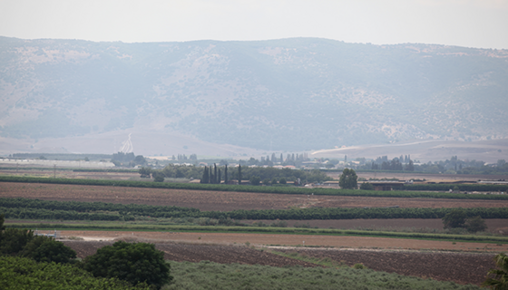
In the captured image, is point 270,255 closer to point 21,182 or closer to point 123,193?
point 123,193

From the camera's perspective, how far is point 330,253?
4147cm

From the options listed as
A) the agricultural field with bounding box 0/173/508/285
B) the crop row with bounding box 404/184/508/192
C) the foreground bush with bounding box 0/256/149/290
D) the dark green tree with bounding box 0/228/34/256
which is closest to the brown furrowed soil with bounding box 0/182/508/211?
the agricultural field with bounding box 0/173/508/285

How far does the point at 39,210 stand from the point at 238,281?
40671mm

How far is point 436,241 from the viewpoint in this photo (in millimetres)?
51531

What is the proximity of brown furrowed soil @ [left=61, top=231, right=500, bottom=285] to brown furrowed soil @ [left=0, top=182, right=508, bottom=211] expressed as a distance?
2325 centimetres

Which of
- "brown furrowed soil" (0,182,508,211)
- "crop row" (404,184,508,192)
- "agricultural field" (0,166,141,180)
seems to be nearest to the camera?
"brown furrowed soil" (0,182,508,211)

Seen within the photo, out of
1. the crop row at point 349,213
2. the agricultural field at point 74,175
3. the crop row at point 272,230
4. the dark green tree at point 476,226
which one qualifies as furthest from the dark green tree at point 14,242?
the agricultural field at point 74,175

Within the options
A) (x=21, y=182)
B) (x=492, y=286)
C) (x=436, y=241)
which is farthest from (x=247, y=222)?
(x=21, y=182)

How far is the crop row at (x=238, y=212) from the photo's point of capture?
63.3 metres

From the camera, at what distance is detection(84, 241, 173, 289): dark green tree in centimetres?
2384

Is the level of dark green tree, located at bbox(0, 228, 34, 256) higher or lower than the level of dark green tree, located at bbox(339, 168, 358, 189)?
lower

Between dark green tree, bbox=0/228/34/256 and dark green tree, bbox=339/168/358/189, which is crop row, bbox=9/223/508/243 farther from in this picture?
dark green tree, bbox=339/168/358/189

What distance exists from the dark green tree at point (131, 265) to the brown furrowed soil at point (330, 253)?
11.0 meters

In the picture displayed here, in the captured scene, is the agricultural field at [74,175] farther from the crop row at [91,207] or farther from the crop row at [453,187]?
the crop row at [453,187]
